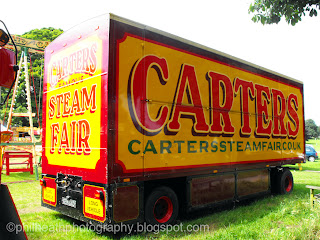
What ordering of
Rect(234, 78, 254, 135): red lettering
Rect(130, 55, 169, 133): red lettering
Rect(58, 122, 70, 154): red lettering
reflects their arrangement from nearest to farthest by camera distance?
1. Rect(130, 55, 169, 133): red lettering
2. Rect(58, 122, 70, 154): red lettering
3. Rect(234, 78, 254, 135): red lettering

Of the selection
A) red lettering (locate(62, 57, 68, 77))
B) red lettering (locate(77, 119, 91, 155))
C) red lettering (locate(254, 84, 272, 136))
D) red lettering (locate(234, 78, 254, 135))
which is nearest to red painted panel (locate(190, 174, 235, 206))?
red lettering (locate(234, 78, 254, 135))

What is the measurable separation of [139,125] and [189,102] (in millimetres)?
1457

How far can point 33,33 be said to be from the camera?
30.5 meters

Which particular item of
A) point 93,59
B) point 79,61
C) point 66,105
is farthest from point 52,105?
point 93,59

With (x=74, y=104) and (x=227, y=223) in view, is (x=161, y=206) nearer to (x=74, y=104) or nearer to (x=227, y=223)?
(x=227, y=223)

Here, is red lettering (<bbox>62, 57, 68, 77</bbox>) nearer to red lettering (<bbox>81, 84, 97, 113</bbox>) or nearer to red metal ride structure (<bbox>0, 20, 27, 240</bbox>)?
red lettering (<bbox>81, 84, 97, 113</bbox>)

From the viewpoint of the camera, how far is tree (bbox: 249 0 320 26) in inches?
254

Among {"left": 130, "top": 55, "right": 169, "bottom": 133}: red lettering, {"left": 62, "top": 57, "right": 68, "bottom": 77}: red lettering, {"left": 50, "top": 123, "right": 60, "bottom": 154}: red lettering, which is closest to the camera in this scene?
{"left": 130, "top": 55, "right": 169, "bottom": 133}: red lettering

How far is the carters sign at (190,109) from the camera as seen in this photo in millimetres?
5129

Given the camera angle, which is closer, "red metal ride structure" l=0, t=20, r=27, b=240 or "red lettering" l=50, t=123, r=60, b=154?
"red metal ride structure" l=0, t=20, r=27, b=240

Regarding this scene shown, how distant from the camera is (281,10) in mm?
6617

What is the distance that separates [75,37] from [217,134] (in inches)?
144

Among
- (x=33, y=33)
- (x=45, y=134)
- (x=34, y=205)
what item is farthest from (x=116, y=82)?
(x=33, y=33)

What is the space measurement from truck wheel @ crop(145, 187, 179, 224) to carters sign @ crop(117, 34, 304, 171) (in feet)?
1.63
